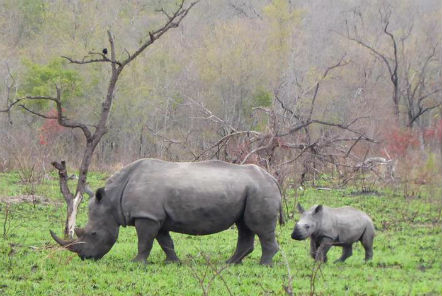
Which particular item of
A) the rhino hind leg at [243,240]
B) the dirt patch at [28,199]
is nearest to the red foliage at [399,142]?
the dirt patch at [28,199]

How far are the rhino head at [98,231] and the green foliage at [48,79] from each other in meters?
24.2

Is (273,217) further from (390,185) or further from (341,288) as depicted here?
(390,185)

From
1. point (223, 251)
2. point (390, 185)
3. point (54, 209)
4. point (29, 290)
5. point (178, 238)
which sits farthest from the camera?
point (390, 185)

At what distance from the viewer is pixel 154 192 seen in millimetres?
9961

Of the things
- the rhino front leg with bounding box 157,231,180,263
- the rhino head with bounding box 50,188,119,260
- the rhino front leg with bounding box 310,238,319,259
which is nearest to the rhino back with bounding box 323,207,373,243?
the rhino front leg with bounding box 310,238,319,259

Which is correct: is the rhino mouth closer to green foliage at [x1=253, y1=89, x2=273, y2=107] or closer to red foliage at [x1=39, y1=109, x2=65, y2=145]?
red foliage at [x1=39, y1=109, x2=65, y2=145]

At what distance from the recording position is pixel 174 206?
1002 cm

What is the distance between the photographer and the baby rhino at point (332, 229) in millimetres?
10203

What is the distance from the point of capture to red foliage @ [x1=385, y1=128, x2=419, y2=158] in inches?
899

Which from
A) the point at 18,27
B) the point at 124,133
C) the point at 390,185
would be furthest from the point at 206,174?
the point at 18,27

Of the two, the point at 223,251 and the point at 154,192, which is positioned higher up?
the point at 154,192

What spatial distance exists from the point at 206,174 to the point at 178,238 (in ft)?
9.85

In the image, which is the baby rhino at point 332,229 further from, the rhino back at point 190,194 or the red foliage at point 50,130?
the red foliage at point 50,130

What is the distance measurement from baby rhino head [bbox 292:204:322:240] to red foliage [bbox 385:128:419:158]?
11.7m
